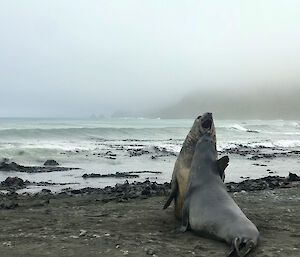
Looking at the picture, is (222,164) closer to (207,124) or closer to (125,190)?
(207,124)

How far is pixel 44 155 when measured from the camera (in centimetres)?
2769

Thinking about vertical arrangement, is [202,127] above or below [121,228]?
above

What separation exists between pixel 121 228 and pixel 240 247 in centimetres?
243

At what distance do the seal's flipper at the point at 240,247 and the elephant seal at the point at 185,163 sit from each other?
2.30 meters

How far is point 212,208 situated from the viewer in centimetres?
653

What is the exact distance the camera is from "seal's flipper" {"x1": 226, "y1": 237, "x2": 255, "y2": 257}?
540 cm

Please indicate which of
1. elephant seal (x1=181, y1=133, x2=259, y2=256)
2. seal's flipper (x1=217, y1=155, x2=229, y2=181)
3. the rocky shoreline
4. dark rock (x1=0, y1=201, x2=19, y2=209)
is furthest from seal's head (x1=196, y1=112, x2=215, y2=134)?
dark rock (x1=0, y1=201, x2=19, y2=209)

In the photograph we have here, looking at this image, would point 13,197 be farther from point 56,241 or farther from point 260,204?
point 260,204

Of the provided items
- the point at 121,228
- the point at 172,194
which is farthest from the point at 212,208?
Answer: the point at 121,228

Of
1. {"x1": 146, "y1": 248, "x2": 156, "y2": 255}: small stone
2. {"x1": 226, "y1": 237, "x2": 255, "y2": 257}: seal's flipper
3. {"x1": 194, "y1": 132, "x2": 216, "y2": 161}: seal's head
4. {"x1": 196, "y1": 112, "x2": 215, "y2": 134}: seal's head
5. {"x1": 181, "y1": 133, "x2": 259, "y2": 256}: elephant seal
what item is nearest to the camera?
{"x1": 226, "y1": 237, "x2": 255, "y2": 257}: seal's flipper

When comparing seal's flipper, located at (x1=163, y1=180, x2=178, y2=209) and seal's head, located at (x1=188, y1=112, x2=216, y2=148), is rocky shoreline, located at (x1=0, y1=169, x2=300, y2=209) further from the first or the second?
seal's head, located at (x1=188, y1=112, x2=216, y2=148)

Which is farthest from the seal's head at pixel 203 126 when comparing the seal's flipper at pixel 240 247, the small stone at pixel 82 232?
the seal's flipper at pixel 240 247

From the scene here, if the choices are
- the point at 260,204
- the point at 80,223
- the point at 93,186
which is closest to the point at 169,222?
the point at 80,223

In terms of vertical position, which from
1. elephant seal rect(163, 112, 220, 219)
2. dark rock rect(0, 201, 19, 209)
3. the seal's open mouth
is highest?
the seal's open mouth
